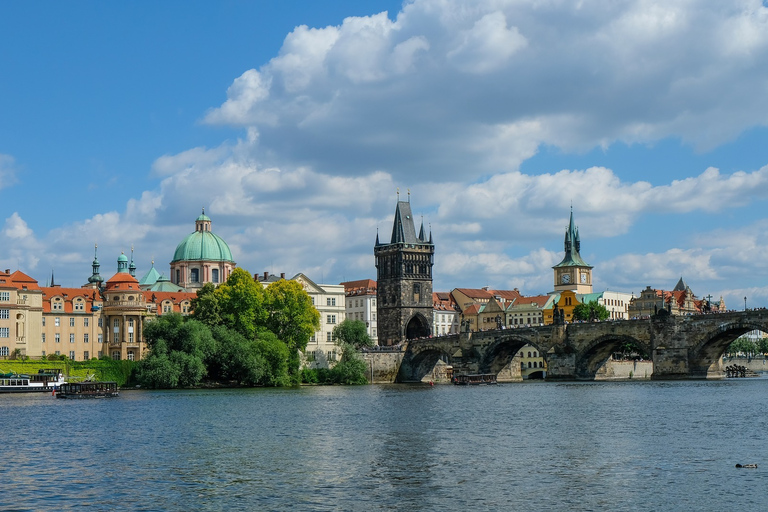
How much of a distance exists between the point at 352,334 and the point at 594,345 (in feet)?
126

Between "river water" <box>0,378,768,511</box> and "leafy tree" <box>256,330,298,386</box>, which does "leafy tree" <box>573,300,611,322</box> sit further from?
"river water" <box>0,378,768,511</box>

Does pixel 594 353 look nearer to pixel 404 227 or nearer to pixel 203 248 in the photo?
pixel 404 227

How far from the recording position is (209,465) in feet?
127

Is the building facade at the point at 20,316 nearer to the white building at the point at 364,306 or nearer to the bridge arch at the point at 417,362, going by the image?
the bridge arch at the point at 417,362

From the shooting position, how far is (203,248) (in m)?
161

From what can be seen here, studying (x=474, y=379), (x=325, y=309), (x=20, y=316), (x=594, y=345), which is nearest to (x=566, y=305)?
(x=325, y=309)

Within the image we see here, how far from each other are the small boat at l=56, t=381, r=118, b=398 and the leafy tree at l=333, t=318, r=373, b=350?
161ft

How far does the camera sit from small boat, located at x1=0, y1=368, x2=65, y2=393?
96062mm

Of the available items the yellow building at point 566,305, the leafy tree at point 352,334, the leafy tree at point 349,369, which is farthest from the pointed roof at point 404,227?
the leafy tree at point 349,369

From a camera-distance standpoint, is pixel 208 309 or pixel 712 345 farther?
pixel 208 309

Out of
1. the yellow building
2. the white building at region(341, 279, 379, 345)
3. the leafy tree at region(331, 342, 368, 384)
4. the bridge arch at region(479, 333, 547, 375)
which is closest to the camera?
the bridge arch at region(479, 333, 547, 375)

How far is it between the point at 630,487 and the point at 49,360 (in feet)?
294

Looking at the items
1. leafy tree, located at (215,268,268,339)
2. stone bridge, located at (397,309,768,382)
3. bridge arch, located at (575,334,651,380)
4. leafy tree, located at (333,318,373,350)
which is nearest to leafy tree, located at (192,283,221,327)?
leafy tree, located at (215,268,268,339)

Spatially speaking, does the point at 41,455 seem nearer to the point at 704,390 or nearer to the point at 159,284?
the point at 704,390
